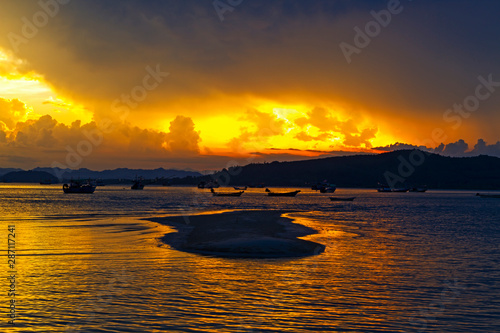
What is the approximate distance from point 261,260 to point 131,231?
2265 centimetres

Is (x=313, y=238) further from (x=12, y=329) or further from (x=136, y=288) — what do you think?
(x=12, y=329)

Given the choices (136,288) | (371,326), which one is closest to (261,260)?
(136,288)

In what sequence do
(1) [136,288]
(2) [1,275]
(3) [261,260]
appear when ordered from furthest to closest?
(3) [261,260]
(2) [1,275]
(1) [136,288]

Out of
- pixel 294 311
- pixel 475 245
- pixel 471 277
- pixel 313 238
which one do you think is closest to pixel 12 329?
pixel 294 311

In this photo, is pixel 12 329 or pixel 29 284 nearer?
pixel 12 329

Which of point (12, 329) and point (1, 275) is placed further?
point (1, 275)

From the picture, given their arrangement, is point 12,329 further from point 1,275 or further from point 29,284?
point 1,275

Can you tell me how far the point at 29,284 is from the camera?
2261 centimetres

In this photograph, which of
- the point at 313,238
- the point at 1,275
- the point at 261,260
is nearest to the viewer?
the point at 1,275

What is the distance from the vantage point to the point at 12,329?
15.5m

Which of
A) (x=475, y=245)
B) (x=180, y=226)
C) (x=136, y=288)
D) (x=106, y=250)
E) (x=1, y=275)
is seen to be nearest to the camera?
(x=136, y=288)

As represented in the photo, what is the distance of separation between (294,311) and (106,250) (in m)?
20.6

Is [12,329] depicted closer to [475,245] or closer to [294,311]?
[294,311]

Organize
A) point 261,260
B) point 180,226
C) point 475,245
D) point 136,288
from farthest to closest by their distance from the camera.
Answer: point 180,226
point 475,245
point 261,260
point 136,288
